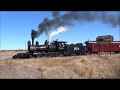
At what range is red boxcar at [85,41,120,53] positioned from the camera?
55931 mm

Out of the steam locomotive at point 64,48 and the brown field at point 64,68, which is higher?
the steam locomotive at point 64,48

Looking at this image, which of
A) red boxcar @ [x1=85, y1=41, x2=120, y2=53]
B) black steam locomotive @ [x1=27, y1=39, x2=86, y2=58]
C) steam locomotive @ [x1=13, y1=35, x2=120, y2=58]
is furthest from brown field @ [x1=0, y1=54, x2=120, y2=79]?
red boxcar @ [x1=85, y1=41, x2=120, y2=53]

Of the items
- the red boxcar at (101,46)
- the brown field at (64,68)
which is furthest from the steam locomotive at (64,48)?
the brown field at (64,68)

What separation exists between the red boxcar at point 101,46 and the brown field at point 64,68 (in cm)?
1146

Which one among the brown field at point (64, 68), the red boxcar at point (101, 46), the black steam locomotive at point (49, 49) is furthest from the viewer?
the red boxcar at point (101, 46)

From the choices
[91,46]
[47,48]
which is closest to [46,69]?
[47,48]

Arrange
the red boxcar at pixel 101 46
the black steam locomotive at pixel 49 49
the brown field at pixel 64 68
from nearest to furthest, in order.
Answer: the brown field at pixel 64 68 → the black steam locomotive at pixel 49 49 → the red boxcar at pixel 101 46

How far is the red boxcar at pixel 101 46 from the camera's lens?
5593 cm

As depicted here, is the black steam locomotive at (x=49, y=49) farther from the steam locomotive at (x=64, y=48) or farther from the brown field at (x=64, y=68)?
the brown field at (x=64, y=68)

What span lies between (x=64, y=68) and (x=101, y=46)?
21.0 metres

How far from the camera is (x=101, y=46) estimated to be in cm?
5625

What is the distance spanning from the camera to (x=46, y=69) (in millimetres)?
34562
